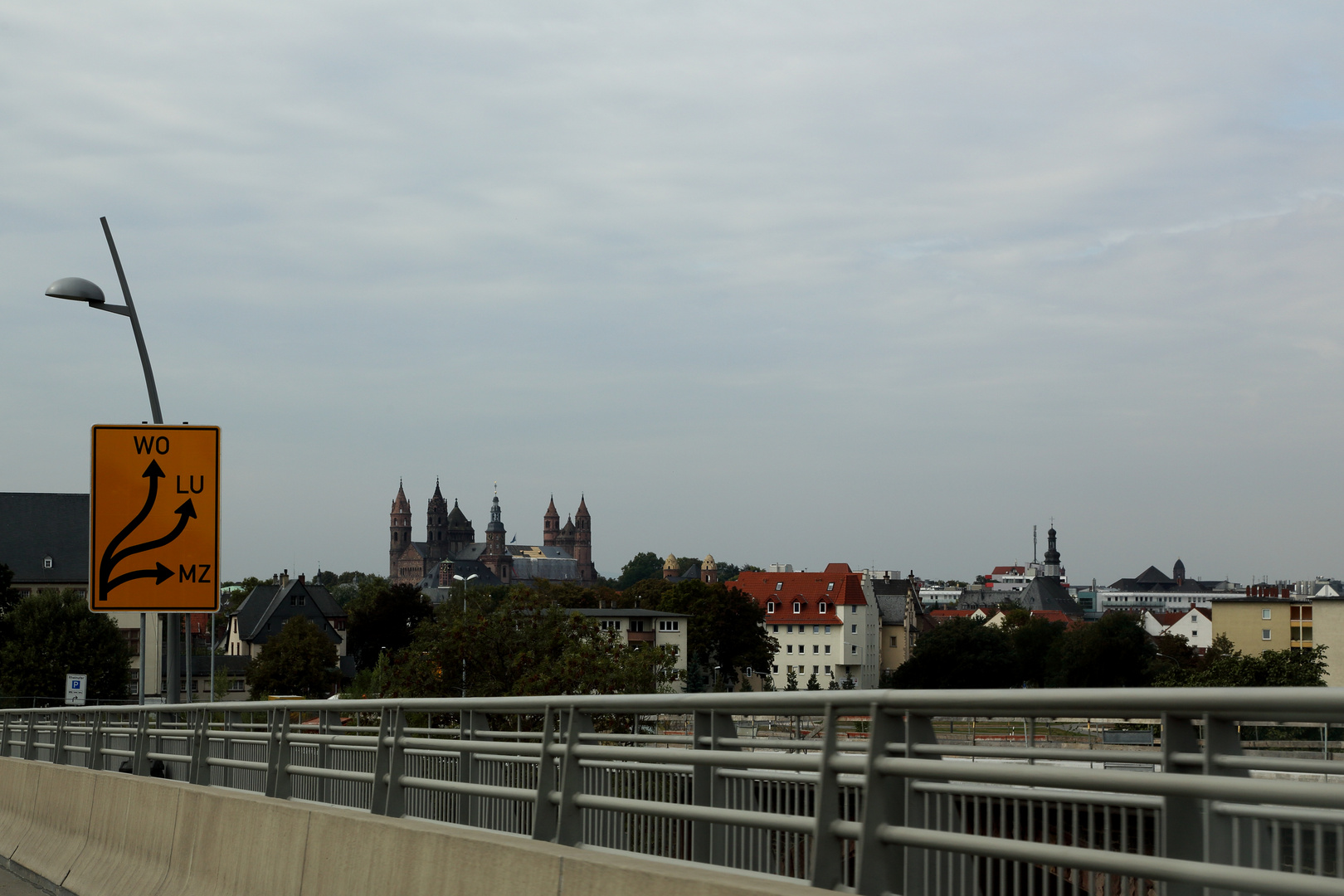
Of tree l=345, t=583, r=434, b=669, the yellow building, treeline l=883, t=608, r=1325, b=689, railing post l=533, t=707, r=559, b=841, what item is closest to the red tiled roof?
treeline l=883, t=608, r=1325, b=689

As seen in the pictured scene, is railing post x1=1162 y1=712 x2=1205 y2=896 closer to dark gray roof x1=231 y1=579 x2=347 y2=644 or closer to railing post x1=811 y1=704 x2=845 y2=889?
railing post x1=811 y1=704 x2=845 y2=889

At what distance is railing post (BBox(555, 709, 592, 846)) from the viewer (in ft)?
24.4

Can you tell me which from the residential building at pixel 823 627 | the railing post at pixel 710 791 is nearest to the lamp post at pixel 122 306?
the railing post at pixel 710 791

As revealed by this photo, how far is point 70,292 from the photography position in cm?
2056

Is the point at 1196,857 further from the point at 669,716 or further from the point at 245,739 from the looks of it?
the point at 245,739

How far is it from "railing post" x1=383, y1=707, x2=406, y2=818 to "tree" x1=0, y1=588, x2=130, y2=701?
84.0m

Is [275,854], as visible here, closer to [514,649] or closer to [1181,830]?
[1181,830]

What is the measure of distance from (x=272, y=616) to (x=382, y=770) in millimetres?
171138

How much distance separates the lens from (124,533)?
51.3ft

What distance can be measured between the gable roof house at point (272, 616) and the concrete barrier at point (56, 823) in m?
158

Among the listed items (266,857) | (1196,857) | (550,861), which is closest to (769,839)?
(550,861)

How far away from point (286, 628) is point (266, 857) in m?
135

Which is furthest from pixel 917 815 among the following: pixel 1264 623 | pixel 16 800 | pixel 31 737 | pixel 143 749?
pixel 1264 623

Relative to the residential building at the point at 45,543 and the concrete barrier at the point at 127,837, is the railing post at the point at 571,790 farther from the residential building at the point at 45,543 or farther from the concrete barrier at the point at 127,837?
the residential building at the point at 45,543
